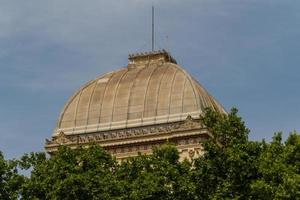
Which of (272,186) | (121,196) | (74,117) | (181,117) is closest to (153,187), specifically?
(121,196)

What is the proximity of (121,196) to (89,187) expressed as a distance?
9.26 ft

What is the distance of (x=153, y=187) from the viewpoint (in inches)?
2719

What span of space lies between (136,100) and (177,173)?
41808mm

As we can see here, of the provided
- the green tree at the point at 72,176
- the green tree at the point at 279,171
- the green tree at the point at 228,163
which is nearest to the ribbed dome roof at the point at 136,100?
the green tree at the point at 72,176

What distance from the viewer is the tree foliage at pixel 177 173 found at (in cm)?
6775

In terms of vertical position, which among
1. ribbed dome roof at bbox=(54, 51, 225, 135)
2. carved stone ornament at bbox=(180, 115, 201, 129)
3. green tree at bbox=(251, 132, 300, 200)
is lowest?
green tree at bbox=(251, 132, 300, 200)

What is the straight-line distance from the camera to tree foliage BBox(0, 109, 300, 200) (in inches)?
2667

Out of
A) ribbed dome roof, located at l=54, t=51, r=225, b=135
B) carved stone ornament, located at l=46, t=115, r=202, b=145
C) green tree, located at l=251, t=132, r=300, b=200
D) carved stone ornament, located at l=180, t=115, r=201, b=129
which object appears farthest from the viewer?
ribbed dome roof, located at l=54, t=51, r=225, b=135

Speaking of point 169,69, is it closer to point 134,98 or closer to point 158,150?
point 134,98

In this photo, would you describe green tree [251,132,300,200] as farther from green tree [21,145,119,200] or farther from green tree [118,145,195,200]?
green tree [21,145,119,200]

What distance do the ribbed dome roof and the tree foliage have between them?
112 ft

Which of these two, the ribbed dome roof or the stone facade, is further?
the ribbed dome roof

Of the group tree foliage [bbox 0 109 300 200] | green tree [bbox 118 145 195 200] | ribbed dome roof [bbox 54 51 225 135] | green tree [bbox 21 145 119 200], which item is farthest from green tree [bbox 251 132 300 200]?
ribbed dome roof [bbox 54 51 225 135]

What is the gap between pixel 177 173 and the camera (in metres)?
70.8
